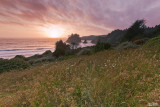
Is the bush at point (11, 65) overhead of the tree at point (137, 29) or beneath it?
beneath

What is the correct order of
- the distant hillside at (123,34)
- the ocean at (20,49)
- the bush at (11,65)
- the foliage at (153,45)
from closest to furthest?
the foliage at (153,45) < the bush at (11,65) < the distant hillside at (123,34) < the ocean at (20,49)

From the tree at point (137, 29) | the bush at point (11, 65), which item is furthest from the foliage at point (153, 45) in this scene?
the tree at point (137, 29)

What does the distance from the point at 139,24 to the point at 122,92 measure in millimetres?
32782

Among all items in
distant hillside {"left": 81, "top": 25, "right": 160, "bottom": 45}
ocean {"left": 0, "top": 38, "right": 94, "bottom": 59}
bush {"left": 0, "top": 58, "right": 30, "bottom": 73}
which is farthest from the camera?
ocean {"left": 0, "top": 38, "right": 94, "bottom": 59}

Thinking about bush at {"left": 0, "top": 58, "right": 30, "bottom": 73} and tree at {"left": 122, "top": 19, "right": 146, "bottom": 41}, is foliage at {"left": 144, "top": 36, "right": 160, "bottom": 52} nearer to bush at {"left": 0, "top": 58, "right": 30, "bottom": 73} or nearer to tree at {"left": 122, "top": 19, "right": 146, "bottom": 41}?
bush at {"left": 0, "top": 58, "right": 30, "bottom": 73}

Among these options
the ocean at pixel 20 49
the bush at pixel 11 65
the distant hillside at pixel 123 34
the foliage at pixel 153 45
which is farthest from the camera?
the ocean at pixel 20 49

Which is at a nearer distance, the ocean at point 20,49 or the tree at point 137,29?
the tree at point 137,29

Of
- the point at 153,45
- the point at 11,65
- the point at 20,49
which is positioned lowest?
the point at 11,65

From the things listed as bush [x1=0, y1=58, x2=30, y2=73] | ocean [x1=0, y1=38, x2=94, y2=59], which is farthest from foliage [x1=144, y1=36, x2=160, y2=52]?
ocean [x1=0, y1=38, x2=94, y2=59]

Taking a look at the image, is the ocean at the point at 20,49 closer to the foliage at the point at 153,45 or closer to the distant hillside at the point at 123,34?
the distant hillside at the point at 123,34

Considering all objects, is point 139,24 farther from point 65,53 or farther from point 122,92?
point 122,92

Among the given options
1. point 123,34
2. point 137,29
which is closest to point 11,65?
point 137,29

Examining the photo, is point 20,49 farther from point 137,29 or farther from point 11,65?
point 137,29

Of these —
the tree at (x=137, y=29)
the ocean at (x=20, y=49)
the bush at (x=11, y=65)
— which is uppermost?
the tree at (x=137, y=29)
